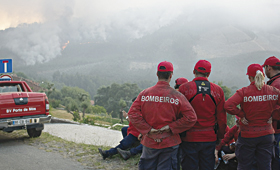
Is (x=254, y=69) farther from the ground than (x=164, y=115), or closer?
farther from the ground

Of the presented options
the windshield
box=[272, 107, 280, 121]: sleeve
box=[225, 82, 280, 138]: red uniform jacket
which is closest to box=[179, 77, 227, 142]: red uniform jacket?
box=[225, 82, 280, 138]: red uniform jacket

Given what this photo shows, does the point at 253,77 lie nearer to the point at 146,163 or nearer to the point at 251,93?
the point at 251,93

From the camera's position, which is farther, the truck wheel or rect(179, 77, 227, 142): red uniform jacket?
the truck wheel

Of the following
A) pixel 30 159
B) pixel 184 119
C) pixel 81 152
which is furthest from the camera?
pixel 81 152

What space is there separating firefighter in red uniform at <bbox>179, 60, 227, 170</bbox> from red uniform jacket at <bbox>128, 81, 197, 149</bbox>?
0.27 metres

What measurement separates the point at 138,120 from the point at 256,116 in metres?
1.60

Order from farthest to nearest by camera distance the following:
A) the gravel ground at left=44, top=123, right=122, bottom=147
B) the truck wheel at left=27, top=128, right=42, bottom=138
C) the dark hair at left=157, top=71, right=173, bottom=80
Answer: the gravel ground at left=44, top=123, right=122, bottom=147, the truck wheel at left=27, top=128, right=42, bottom=138, the dark hair at left=157, top=71, right=173, bottom=80

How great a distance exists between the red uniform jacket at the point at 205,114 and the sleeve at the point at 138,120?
2.01 feet

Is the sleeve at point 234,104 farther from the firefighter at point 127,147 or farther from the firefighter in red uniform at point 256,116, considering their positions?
the firefighter at point 127,147

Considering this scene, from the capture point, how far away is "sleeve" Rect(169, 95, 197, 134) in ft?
9.77

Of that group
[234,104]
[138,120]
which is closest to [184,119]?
[138,120]

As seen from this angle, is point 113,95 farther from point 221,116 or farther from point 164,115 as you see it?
point 164,115

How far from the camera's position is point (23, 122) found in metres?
6.85

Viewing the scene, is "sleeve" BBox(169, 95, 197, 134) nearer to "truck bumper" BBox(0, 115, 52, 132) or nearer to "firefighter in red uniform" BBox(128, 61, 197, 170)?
"firefighter in red uniform" BBox(128, 61, 197, 170)
